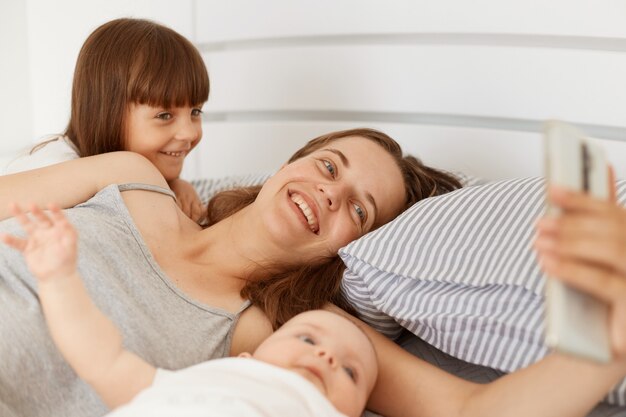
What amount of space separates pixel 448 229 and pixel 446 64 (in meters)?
0.75

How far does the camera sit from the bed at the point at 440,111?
4.15 feet

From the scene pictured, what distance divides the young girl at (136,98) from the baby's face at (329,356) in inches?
32.4

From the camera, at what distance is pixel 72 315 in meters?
0.99

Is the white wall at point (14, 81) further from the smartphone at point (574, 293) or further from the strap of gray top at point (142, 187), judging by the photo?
the smartphone at point (574, 293)

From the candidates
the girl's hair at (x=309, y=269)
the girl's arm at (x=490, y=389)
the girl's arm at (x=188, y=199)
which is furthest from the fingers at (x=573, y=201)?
the girl's arm at (x=188, y=199)

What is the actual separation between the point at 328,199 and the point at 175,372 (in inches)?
22.9

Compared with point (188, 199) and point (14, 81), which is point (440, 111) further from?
point (14, 81)

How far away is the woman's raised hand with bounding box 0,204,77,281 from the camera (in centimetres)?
95

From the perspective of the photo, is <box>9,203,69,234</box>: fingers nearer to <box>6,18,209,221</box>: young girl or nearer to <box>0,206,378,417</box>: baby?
<box>0,206,378,417</box>: baby

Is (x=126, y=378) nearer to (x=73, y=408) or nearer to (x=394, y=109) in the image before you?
(x=73, y=408)

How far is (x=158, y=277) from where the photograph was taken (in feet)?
4.50

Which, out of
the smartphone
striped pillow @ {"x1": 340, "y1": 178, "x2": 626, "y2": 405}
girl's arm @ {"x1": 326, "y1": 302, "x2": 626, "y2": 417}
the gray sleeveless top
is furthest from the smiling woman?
the smartphone

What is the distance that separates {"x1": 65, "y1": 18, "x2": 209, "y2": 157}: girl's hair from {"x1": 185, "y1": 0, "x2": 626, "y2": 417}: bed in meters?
0.32

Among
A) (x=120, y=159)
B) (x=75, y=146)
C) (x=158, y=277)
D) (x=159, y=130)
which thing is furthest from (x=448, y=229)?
(x=75, y=146)
